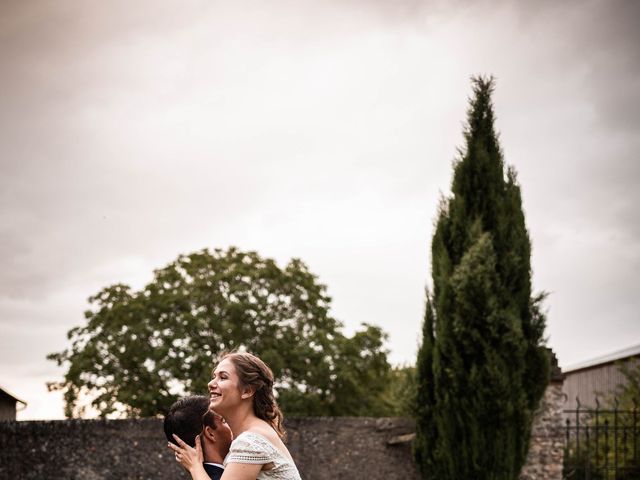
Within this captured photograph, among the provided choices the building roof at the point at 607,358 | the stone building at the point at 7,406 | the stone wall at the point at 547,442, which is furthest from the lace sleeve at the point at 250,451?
the building roof at the point at 607,358

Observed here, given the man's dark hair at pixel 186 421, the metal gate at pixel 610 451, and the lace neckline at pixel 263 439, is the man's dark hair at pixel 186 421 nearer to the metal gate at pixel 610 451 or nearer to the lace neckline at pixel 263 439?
the lace neckline at pixel 263 439

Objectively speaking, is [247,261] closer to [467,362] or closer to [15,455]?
[467,362]

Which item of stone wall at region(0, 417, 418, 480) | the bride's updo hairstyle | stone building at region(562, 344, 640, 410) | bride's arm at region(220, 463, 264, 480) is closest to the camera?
bride's arm at region(220, 463, 264, 480)

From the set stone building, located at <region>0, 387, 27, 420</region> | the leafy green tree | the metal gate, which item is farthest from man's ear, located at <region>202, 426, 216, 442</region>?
stone building, located at <region>0, 387, 27, 420</region>

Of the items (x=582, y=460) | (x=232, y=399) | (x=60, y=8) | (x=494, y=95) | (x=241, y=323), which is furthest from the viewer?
(x=241, y=323)

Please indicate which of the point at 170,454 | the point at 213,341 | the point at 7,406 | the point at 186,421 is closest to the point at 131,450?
the point at 170,454

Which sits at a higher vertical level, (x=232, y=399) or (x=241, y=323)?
(x=241, y=323)

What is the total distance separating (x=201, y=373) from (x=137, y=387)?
77.0 inches

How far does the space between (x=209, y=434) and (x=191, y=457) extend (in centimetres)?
20

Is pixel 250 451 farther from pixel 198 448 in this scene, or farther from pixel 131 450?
pixel 131 450

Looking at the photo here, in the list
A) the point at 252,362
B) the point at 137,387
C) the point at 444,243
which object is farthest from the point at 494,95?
the point at 137,387

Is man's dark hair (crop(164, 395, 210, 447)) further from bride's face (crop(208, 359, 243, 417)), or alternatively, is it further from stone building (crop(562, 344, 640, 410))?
stone building (crop(562, 344, 640, 410))

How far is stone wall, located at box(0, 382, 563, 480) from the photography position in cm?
866

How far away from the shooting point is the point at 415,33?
9.98 m
